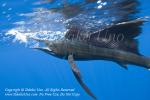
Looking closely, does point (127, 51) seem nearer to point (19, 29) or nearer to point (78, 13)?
point (78, 13)

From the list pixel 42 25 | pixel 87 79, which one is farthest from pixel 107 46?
pixel 87 79

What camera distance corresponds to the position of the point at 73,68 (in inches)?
303

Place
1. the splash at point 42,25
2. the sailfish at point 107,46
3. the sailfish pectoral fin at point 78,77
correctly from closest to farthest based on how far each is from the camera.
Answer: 1. the sailfish pectoral fin at point 78,77
2. the sailfish at point 107,46
3. the splash at point 42,25

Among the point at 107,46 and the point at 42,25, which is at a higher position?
the point at 42,25

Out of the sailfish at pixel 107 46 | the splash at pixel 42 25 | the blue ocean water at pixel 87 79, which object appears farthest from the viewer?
the blue ocean water at pixel 87 79

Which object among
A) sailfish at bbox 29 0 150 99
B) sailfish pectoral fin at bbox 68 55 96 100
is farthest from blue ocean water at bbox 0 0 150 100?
sailfish pectoral fin at bbox 68 55 96 100

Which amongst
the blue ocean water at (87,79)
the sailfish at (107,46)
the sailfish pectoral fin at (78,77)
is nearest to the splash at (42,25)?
the sailfish at (107,46)

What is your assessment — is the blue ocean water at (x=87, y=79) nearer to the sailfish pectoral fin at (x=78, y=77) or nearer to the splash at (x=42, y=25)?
the splash at (x=42, y=25)

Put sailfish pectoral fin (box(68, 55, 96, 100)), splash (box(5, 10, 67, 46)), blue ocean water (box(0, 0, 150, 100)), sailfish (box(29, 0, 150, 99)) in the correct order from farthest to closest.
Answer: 1. blue ocean water (box(0, 0, 150, 100))
2. splash (box(5, 10, 67, 46))
3. sailfish (box(29, 0, 150, 99))
4. sailfish pectoral fin (box(68, 55, 96, 100))

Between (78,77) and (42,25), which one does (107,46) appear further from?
(42,25)

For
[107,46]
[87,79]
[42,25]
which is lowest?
[87,79]

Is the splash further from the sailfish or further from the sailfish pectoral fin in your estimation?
the sailfish pectoral fin

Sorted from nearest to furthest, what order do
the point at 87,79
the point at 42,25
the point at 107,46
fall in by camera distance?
the point at 107,46 → the point at 42,25 → the point at 87,79

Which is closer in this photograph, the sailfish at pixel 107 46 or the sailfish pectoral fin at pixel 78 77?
the sailfish pectoral fin at pixel 78 77
